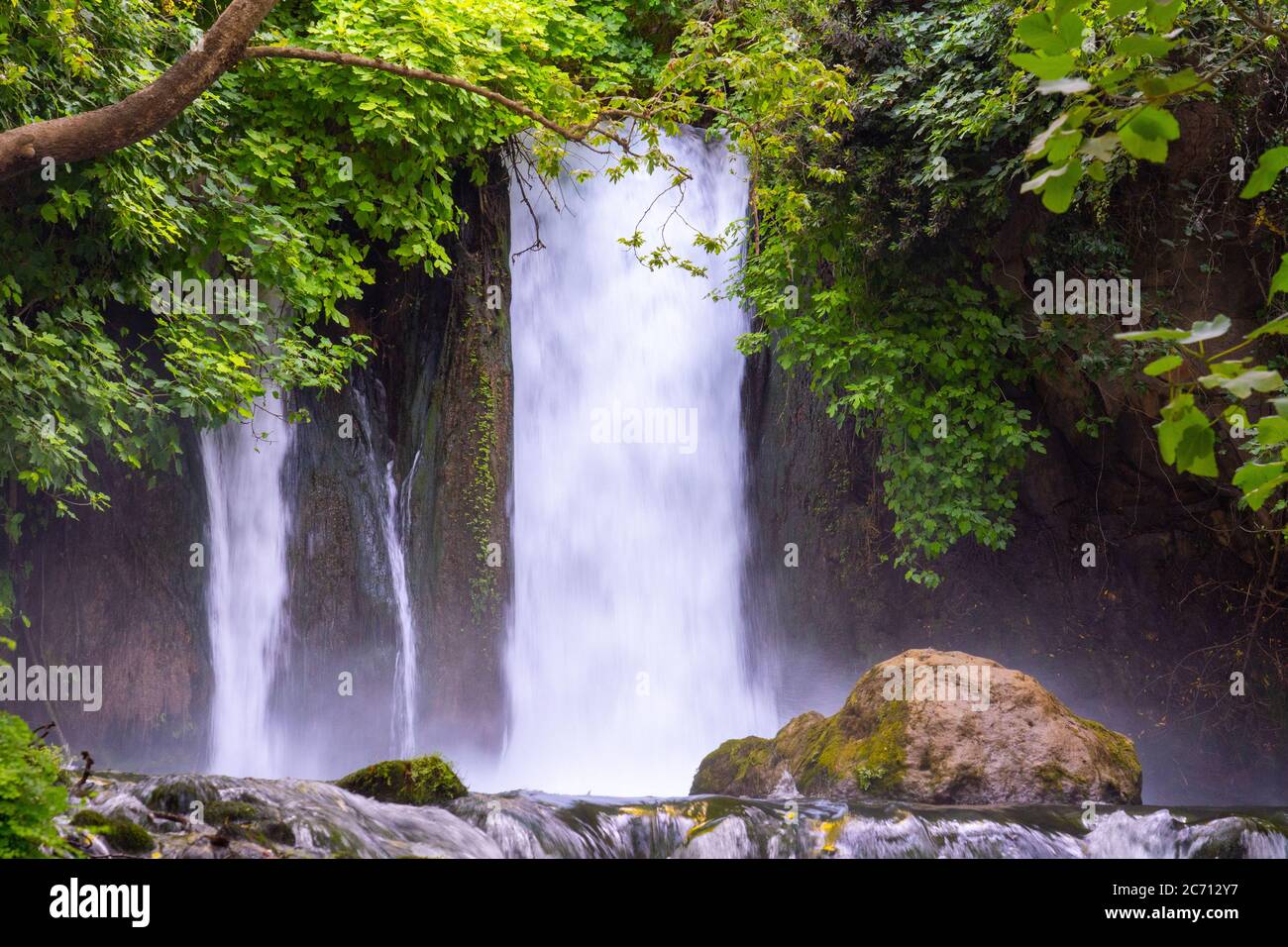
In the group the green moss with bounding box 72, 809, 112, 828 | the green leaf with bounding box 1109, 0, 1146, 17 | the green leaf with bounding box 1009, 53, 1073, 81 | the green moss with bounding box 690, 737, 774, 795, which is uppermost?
the green leaf with bounding box 1109, 0, 1146, 17

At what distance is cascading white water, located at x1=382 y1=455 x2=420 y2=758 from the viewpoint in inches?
425

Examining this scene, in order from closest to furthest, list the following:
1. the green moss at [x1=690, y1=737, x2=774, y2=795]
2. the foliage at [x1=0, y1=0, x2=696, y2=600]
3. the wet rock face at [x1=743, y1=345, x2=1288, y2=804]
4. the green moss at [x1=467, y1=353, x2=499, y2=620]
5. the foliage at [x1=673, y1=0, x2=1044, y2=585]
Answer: the foliage at [x1=0, y1=0, x2=696, y2=600], the green moss at [x1=690, y1=737, x2=774, y2=795], the foliage at [x1=673, y1=0, x2=1044, y2=585], the wet rock face at [x1=743, y1=345, x2=1288, y2=804], the green moss at [x1=467, y1=353, x2=499, y2=620]

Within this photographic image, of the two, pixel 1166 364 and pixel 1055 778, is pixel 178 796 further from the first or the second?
pixel 1055 778

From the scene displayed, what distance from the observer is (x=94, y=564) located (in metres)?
9.14

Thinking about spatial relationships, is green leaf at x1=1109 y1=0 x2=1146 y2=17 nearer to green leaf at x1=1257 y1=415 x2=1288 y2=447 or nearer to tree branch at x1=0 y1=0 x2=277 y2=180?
green leaf at x1=1257 y1=415 x2=1288 y2=447

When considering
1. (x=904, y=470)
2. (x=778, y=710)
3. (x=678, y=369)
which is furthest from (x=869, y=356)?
(x=778, y=710)

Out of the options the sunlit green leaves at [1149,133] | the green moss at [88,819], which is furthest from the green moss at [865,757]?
the sunlit green leaves at [1149,133]

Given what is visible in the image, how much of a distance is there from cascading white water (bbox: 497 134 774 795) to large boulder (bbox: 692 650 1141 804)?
453 cm

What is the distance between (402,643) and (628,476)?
10.7 ft

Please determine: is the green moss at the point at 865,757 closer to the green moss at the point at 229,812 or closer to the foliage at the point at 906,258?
the foliage at the point at 906,258

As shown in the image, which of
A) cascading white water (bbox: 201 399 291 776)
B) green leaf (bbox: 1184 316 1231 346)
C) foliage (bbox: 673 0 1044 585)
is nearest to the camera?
green leaf (bbox: 1184 316 1231 346)

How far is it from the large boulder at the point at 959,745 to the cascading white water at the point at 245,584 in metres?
5.38

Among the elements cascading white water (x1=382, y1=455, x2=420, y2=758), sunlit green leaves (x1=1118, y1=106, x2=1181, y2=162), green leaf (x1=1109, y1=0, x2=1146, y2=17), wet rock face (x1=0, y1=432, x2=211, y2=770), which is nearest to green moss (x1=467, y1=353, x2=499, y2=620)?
cascading white water (x1=382, y1=455, x2=420, y2=758)
